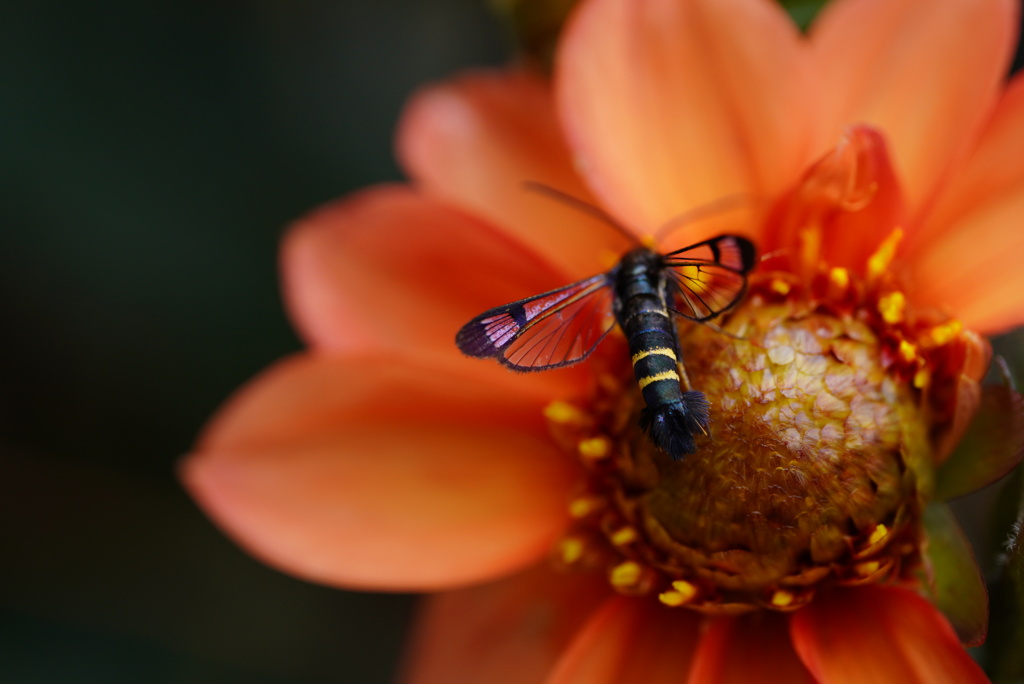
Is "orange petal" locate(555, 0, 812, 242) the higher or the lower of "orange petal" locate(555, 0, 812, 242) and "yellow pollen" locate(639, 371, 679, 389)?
the higher

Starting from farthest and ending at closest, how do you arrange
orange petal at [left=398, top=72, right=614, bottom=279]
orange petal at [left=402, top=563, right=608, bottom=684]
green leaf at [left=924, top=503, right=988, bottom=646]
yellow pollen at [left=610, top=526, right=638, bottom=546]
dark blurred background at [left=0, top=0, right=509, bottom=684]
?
dark blurred background at [left=0, top=0, right=509, bottom=684], orange petal at [left=398, top=72, right=614, bottom=279], orange petal at [left=402, top=563, right=608, bottom=684], yellow pollen at [left=610, top=526, right=638, bottom=546], green leaf at [left=924, top=503, right=988, bottom=646]

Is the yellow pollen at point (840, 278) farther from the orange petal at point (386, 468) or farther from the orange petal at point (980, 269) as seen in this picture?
the orange petal at point (386, 468)

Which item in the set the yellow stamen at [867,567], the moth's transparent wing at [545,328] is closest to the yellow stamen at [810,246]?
the moth's transparent wing at [545,328]

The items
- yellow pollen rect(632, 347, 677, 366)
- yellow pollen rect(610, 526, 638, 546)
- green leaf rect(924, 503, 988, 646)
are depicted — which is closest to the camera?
green leaf rect(924, 503, 988, 646)

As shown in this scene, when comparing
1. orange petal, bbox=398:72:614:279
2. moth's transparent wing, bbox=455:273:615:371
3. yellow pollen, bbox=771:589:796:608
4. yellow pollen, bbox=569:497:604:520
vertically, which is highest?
orange petal, bbox=398:72:614:279

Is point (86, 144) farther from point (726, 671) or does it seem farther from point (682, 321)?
point (726, 671)

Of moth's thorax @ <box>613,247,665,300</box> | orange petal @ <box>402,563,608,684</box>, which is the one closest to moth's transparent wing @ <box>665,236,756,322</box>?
moth's thorax @ <box>613,247,665,300</box>

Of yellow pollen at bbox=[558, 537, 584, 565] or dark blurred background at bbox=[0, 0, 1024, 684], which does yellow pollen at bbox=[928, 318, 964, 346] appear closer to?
yellow pollen at bbox=[558, 537, 584, 565]

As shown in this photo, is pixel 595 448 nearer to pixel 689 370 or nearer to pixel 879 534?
pixel 689 370
